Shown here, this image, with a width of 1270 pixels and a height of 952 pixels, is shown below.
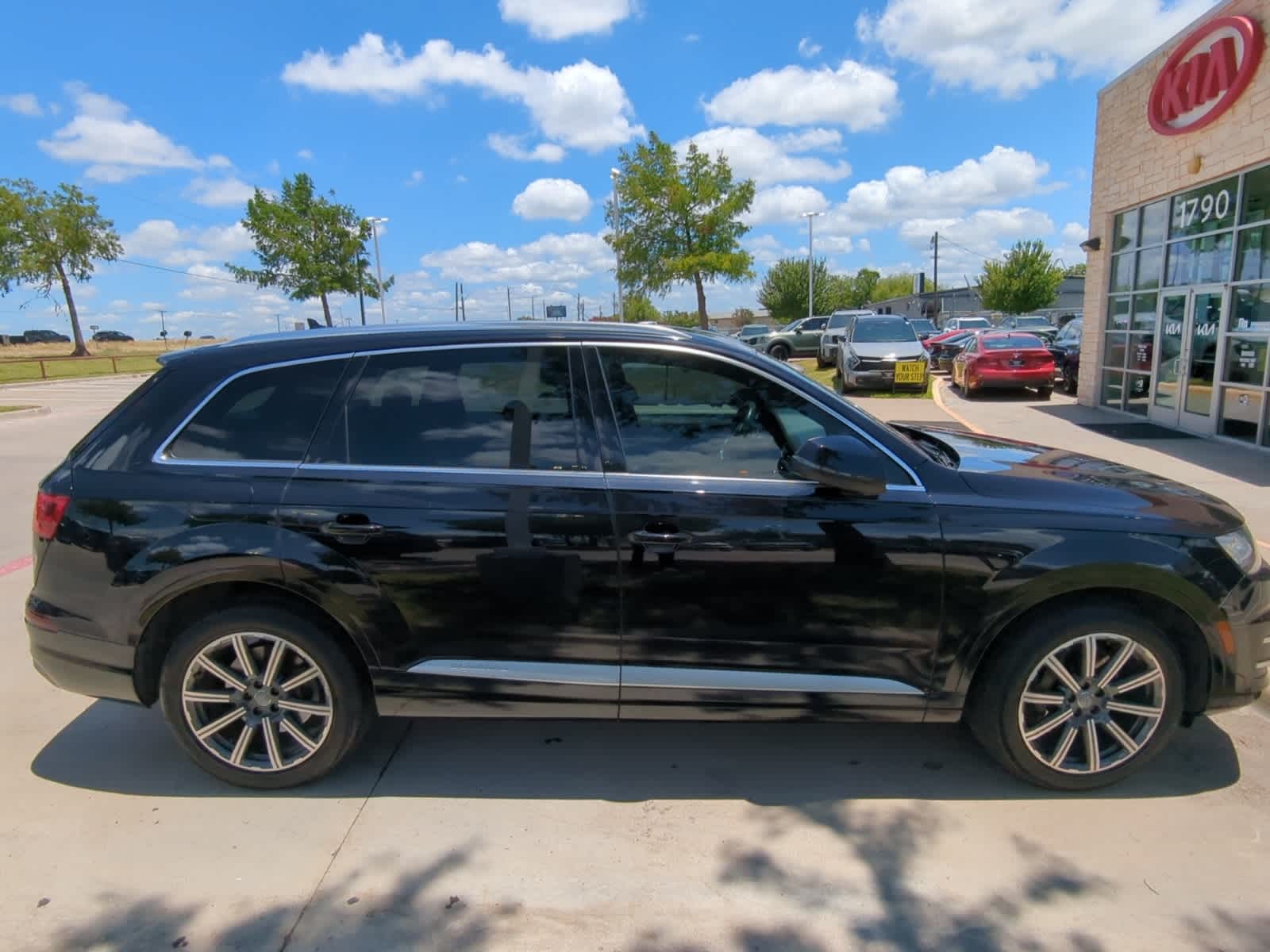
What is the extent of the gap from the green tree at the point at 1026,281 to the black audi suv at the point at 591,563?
180ft

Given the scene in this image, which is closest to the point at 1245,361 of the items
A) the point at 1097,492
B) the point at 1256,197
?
the point at 1256,197

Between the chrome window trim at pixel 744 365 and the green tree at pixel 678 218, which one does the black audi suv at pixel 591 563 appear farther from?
the green tree at pixel 678 218

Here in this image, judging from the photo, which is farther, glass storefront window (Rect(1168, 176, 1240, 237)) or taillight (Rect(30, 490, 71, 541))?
glass storefront window (Rect(1168, 176, 1240, 237))

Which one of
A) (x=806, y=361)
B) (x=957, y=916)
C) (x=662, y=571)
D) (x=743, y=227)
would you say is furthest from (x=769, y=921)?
(x=806, y=361)

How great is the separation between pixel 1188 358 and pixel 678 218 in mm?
17797

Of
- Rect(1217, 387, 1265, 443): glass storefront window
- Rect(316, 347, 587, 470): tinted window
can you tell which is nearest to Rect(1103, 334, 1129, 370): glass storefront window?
Rect(1217, 387, 1265, 443): glass storefront window

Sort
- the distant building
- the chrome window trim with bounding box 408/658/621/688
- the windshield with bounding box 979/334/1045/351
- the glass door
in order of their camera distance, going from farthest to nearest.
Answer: the distant building
the windshield with bounding box 979/334/1045/351
the glass door
the chrome window trim with bounding box 408/658/621/688

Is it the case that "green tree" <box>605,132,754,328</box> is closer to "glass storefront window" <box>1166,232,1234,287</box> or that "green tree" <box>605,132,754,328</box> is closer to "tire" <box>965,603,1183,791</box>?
"glass storefront window" <box>1166,232,1234,287</box>

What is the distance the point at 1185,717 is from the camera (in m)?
3.05

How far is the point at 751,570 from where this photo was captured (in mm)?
2771

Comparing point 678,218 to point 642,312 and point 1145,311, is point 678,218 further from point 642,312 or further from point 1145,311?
point 642,312

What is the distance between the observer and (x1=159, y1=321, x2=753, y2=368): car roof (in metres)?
3.00

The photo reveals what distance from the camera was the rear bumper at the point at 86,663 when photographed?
2.95 metres

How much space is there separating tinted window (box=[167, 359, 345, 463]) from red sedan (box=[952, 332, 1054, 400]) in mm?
15724
